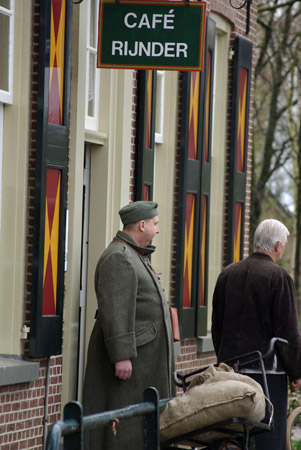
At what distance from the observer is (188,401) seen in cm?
565

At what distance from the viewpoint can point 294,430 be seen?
27.2 feet

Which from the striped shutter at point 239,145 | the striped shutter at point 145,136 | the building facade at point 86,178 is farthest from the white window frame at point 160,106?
the striped shutter at point 239,145

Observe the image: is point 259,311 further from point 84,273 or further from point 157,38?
point 84,273

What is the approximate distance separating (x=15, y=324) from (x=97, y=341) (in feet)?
3.24

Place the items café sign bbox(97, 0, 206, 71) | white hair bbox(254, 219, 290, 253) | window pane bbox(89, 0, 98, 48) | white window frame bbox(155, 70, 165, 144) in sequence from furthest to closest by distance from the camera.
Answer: white window frame bbox(155, 70, 165, 144) < window pane bbox(89, 0, 98, 48) < café sign bbox(97, 0, 206, 71) < white hair bbox(254, 219, 290, 253)

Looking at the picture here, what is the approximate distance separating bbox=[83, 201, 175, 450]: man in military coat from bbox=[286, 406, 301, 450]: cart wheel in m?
1.38

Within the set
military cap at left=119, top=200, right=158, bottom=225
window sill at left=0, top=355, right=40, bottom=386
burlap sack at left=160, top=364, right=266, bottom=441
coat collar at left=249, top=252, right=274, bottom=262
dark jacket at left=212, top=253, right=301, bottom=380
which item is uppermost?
military cap at left=119, top=200, right=158, bottom=225

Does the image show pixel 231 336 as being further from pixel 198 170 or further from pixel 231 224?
pixel 231 224

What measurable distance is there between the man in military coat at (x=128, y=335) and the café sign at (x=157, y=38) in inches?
55.1

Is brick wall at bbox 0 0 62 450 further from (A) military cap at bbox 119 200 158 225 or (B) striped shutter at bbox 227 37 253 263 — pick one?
(B) striped shutter at bbox 227 37 253 263

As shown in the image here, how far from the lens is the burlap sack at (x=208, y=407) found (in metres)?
5.60

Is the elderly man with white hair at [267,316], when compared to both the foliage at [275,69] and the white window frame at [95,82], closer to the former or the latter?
the white window frame at [95,82]

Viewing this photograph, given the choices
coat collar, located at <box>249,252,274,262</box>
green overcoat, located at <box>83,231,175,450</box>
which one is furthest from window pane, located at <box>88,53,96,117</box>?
coat collar, located at <box>249,252,274,262</box>

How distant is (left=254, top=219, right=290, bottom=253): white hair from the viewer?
289 inches
